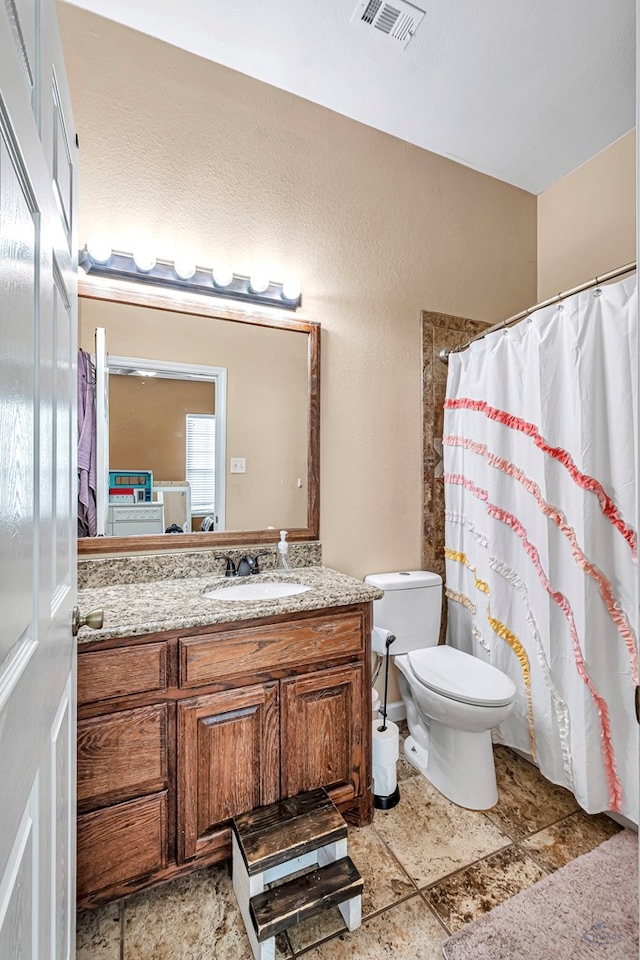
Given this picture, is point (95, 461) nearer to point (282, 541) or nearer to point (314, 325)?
point (282, 541)

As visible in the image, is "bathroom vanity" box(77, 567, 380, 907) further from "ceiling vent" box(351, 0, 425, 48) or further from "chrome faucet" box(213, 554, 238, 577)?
"ceiling vent" box(351, 0, 425, 48)

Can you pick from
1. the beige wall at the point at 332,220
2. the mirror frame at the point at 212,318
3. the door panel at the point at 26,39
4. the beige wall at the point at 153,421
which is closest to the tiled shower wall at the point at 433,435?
the beige wall at the point at 332,220

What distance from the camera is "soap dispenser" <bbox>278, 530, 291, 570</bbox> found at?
1.93 meters

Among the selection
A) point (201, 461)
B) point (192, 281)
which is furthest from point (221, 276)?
point (201, 461)

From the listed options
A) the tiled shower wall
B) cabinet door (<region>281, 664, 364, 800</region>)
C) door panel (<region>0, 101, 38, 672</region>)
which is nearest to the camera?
door panel (<region>0, 101, 38, 672</region>)

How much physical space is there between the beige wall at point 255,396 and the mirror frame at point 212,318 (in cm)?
2

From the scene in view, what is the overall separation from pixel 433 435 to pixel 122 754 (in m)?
1.90

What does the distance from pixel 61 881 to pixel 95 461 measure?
3.97ft

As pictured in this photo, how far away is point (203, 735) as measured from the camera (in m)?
1.36

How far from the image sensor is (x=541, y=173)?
8.25 feet

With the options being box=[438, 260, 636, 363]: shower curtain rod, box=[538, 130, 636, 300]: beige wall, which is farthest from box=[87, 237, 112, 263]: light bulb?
box=[538, 130, 636, 300]: beige wall

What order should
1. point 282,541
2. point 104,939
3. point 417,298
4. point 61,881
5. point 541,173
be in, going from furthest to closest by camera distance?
point 541,173
point 417,298
point 282,541
point 104,939
point 61,881

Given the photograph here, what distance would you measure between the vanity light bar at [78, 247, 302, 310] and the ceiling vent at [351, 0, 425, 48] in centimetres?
93

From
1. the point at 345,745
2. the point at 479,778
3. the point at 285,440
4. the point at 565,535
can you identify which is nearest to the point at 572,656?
the point at 565,535
